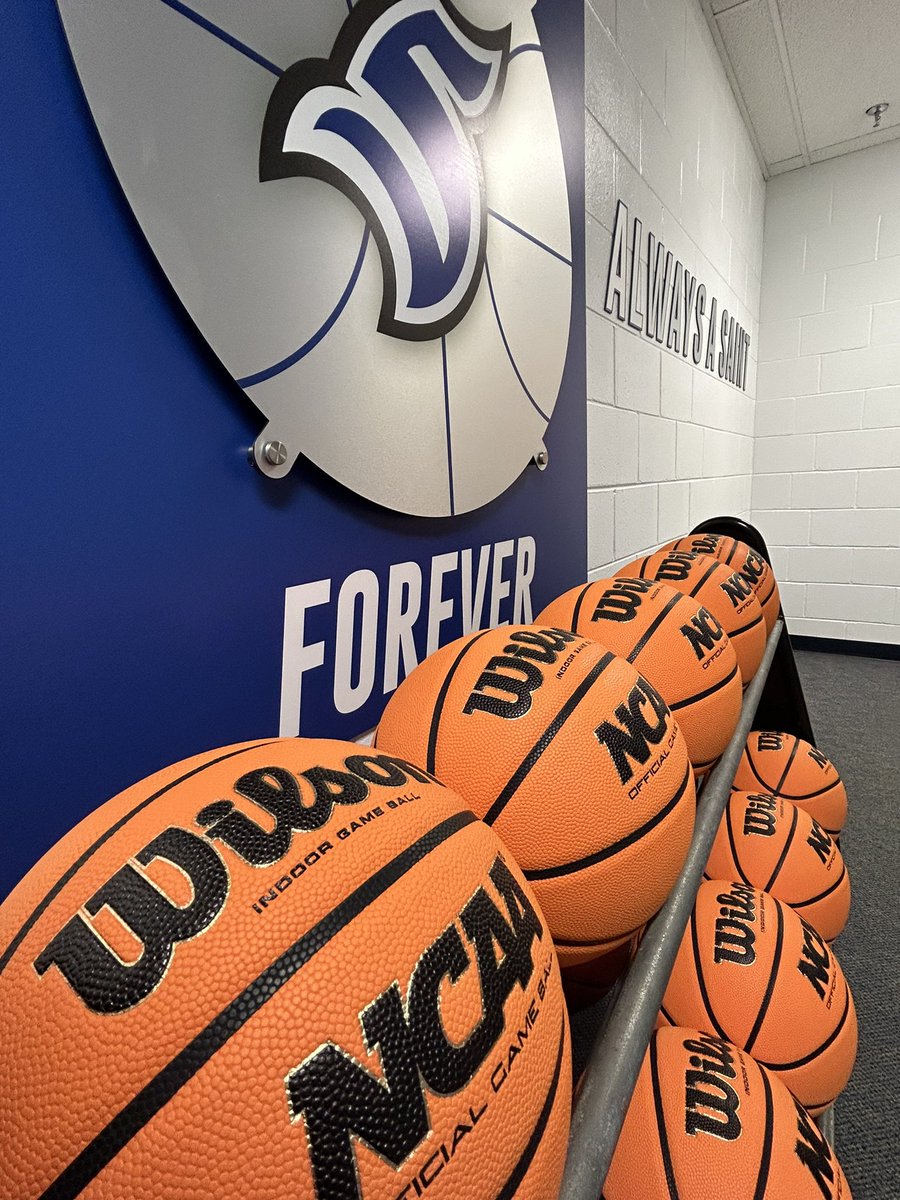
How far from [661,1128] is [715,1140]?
50 mm

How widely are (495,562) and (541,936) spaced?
74 centimetres

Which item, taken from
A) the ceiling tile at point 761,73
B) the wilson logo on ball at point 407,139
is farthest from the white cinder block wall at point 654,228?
the wilson logo on ball at point 407,139

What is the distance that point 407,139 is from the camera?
777 mm

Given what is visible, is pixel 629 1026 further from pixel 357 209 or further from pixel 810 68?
pixel 810 68

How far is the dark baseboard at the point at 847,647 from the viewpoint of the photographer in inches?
137

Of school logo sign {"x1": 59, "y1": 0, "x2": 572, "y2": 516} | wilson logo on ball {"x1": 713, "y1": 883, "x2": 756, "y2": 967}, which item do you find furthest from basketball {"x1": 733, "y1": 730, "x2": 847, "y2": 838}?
school logo sign {"x1": 59, "y1": 0, "x2": 572, "y2": 516}

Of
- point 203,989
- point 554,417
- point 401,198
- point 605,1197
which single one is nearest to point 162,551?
point 203,989

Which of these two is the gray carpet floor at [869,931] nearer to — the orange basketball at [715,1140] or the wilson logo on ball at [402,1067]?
the orange basketball at [715,1140]

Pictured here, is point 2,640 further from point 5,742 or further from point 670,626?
point 670,626

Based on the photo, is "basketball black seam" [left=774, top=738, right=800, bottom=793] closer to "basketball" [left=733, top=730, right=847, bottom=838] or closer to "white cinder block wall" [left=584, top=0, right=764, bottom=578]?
"basketball" [left=733, top=730, right=847, bottom=838]

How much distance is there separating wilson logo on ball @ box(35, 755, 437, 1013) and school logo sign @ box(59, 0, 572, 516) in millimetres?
372

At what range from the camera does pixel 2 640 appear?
Answer: 17.7 inches

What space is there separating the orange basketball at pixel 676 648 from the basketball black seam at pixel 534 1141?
47 centimetres

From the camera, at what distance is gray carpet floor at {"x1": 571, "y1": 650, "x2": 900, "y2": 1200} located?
978mm
